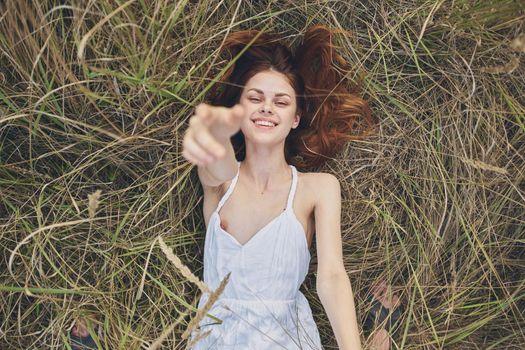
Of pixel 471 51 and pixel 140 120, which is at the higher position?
pixel 471 51

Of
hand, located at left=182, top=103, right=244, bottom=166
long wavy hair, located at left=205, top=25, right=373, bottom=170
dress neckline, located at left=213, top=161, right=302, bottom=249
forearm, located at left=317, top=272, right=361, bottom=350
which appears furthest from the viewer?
long wavy hair, located at left=205, top=25, right=373, bottom=170

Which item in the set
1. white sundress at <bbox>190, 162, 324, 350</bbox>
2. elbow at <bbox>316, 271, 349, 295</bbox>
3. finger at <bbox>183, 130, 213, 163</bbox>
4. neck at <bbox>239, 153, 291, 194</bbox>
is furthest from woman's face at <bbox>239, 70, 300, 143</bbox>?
finger at <bbox>183, 130, 213, 163</bbox>

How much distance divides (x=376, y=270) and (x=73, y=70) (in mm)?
1273

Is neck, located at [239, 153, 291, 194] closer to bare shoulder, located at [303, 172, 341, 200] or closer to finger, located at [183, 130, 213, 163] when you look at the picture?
bare shoulder, located at [303, 172, 341, 200]

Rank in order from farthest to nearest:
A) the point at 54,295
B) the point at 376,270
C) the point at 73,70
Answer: the point at 376,270, the point at 54,295, the point at 73,70

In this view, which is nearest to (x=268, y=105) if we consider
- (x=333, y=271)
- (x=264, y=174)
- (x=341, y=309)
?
(x=264, y=174)

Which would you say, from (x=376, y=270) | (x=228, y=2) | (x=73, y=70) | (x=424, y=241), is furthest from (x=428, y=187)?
(x=73, y=70)

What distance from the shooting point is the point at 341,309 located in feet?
6.51

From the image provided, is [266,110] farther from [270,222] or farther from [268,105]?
[270,222]

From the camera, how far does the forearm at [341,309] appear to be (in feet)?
6.35

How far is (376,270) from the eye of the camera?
2299 millimetres

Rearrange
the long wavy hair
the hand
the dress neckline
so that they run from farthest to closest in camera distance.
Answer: the long wavy hair → the dress neckline → the hand

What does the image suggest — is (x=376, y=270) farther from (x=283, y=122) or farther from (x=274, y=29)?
(x=274, y=29)

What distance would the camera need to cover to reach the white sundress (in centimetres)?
203
